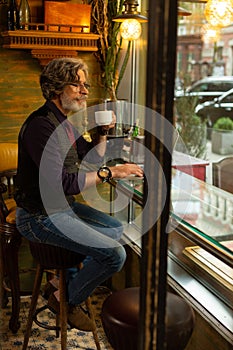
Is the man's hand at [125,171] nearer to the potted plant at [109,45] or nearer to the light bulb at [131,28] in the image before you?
the light bulb at [131,28]

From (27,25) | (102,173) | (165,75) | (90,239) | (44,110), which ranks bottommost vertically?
(90,239)

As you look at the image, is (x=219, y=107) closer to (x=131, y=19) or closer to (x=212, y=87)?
(x=212, y=87)

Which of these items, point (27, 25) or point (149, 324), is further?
point (27, 25)

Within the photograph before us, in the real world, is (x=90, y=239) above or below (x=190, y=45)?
below

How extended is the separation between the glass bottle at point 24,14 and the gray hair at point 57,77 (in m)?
0.85

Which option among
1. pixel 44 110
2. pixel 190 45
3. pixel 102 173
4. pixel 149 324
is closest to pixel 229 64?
pixel 190 45

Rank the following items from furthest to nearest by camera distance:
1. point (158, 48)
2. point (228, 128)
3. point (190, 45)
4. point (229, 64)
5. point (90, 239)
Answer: point (90, 239) → point (228, 128) → point (229, 64) → point (190, 45) → point (158, 48)

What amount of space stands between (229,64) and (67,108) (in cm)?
171

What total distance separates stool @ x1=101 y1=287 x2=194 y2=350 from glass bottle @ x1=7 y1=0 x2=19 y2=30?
2.72 metres

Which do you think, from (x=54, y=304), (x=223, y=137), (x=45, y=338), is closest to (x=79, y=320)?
(x=54, y=304)

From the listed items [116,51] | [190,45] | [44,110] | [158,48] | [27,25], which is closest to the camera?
[158,48]

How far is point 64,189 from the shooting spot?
2695 mm

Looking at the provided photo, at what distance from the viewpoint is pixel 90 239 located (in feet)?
8.82

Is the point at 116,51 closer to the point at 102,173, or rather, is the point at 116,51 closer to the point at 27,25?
the point at 27,25
